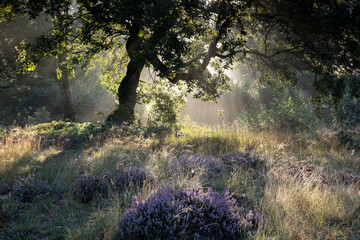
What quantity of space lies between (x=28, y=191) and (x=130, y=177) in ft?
5.42

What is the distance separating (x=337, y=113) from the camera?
546 inches

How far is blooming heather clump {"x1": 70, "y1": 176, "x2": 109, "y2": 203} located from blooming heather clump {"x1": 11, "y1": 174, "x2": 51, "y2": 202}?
1.47ft

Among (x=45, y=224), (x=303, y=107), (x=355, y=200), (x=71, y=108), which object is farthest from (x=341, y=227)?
(x=71, y=108)

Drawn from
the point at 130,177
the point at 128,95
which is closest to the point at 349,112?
the point at 128,95

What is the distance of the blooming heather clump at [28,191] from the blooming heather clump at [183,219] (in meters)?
1.92

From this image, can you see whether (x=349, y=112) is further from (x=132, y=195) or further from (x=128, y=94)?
(x=132, y=195)

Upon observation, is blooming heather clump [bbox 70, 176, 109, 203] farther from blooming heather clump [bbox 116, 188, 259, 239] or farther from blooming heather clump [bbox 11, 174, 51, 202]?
blooming heather clump [bbox 116, 188, 259, 239]

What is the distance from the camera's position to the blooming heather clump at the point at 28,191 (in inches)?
165

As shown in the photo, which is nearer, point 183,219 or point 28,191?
point 183,219

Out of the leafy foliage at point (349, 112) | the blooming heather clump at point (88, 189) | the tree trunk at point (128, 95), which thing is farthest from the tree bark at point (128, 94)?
the leafy foliage at point (349, 112)

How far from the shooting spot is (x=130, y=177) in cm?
475

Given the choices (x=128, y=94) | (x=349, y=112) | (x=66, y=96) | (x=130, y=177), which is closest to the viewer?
(x=130, y=177)

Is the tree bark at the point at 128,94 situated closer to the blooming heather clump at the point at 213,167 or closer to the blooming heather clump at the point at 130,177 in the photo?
the blooming heather clump at the point at 213,167

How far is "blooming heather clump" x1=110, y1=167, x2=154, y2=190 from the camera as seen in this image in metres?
4.75
